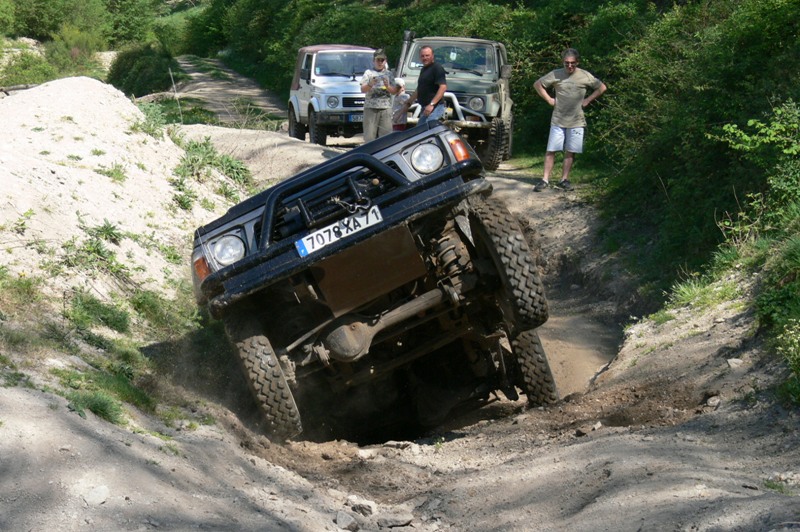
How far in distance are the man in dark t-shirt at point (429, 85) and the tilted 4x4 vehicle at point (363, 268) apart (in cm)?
700

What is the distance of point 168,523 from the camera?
14.4 ft

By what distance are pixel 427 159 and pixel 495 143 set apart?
34.7 feet

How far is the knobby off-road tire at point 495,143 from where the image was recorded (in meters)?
16.6

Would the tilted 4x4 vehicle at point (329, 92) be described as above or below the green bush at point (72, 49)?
above

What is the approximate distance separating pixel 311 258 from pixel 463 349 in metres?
1.86

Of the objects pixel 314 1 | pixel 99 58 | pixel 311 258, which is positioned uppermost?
pixel 311 258

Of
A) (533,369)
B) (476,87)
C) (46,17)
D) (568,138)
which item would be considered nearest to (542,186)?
(568,138)

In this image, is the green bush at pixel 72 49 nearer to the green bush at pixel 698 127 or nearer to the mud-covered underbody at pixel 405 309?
the green bush at pixel 698 127

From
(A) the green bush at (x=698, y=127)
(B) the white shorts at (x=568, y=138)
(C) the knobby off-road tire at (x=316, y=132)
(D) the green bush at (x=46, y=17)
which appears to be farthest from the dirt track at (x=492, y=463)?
(D) the green bush at (x=46, y=17)

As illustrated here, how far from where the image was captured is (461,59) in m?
17.2

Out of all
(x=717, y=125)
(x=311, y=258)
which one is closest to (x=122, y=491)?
(x=311, y=258)

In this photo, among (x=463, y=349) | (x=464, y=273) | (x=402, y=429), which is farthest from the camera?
(x=402, y=429)

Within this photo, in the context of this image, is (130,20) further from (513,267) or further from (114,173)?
(513,267)

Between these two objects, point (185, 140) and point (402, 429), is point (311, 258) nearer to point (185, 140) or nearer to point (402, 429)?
point (402, 429)
